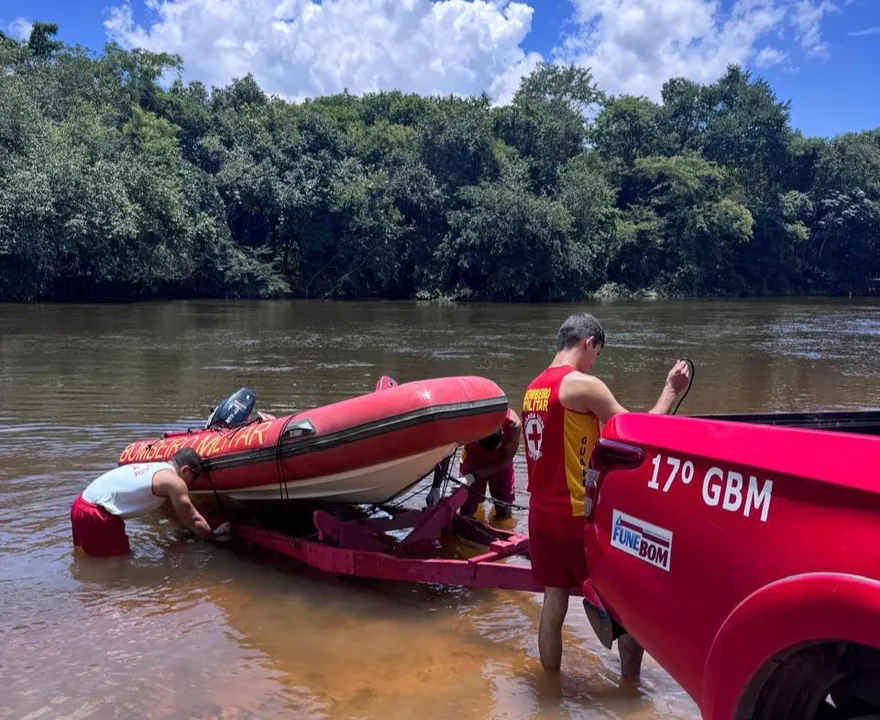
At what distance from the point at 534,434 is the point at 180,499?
2.40m

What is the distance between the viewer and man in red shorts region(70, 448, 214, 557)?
4660mm

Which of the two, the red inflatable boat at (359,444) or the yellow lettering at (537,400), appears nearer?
the yellow lettering at (537,400)

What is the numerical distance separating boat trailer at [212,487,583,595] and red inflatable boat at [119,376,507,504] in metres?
0.21

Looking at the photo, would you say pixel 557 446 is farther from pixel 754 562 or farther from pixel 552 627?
pixel 754 562

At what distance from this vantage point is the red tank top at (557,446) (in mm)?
3111

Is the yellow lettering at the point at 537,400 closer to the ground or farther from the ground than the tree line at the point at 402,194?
closer to the ground

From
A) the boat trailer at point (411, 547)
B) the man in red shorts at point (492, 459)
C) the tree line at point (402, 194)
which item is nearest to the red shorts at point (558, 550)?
the boat trailer at point (411, 547)

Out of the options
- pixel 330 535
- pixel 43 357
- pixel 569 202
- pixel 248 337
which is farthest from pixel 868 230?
pixel 330 535

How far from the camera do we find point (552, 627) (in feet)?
10.8

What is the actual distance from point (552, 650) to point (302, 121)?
38669 mm

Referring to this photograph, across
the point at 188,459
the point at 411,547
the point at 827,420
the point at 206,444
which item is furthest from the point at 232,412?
the point at 827,420

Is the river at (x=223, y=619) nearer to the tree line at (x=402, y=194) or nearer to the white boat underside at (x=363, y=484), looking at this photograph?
the white boat underside at (x=363, y=484)

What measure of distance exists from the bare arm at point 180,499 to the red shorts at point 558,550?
2.28 meters

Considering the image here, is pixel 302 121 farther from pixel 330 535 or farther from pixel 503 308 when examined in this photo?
pixel 330 535
